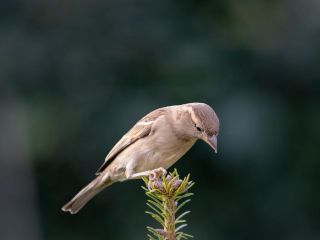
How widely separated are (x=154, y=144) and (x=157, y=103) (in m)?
1.98

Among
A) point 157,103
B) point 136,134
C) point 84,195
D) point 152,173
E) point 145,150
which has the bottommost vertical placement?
point 84,195

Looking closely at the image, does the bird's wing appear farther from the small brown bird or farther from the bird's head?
the bird's head

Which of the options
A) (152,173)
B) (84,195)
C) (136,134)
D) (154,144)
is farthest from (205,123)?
(84,195)

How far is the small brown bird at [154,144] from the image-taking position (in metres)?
5.22

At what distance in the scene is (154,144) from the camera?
5.46 metres

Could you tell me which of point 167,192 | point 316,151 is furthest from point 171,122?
point 316,151

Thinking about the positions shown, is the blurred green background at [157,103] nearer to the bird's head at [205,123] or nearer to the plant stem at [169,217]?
the bird's head at [205,123]

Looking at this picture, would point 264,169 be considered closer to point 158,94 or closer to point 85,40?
point 158,94

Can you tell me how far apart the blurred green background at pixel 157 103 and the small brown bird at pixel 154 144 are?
141cm

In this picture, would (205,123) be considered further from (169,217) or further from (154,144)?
(169,217)

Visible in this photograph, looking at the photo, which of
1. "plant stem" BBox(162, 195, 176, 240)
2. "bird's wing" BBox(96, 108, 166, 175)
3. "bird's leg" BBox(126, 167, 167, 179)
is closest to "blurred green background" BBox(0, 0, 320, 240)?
"bird's wing" BBox(96, 108, 166, 175)

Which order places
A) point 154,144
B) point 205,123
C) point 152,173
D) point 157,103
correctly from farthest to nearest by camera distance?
1. point 157,103
2. point 154,144
3. point 205,123
4. point 152,173

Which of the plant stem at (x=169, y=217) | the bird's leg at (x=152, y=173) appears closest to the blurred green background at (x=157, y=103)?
the bird's leg at (x=152, y=173)

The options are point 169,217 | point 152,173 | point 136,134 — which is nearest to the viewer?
point 169,217
